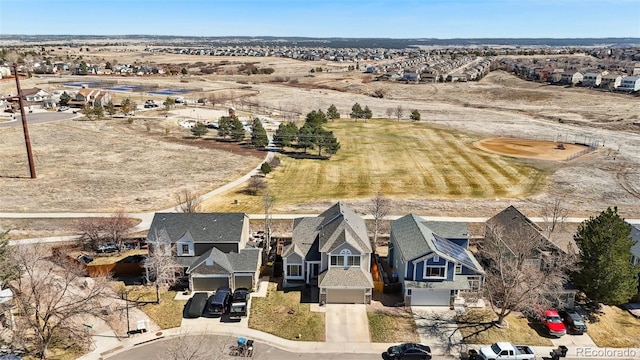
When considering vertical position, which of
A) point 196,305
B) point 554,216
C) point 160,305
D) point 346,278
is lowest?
point 160,305

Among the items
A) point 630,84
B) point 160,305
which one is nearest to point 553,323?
point 160,305

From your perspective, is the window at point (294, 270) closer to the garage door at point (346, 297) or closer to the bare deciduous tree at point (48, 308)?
the garage door at point (346, 297)

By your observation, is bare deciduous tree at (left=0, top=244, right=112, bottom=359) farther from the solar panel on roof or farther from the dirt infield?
the dirt infield

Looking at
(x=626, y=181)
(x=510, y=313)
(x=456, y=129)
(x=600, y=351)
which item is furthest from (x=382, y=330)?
(x=456, y=129)

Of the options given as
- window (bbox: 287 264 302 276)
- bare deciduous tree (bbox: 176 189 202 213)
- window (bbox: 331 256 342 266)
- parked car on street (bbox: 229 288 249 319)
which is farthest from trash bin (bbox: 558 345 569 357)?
bare deciduous tree (bbox: 176 189 202 213)

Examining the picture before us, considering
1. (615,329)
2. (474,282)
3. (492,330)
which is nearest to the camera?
(492,330)

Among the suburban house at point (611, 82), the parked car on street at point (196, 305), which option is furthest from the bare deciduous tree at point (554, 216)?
the suburban house at point (611, 82)

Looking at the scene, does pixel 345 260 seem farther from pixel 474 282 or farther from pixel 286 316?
pixel 474 282
